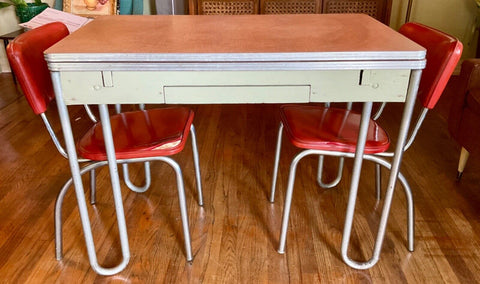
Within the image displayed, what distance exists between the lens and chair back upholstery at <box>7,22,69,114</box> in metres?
1.10

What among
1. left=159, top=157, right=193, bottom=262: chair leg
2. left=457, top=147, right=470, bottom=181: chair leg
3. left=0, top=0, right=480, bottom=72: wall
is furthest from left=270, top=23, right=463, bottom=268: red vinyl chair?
left=0, top=0, right=480, bottom=72: wall

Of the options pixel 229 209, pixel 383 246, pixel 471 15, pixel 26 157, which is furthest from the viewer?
pixel 471 15

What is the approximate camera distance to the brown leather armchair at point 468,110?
1726mm

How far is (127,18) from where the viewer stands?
153cm

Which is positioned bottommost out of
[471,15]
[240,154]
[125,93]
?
[240,154]

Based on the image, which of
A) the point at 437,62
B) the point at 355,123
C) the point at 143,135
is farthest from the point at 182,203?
the point at 437,62

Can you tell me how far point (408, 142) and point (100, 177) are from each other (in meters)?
1.33

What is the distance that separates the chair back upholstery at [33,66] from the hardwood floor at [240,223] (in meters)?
0.58

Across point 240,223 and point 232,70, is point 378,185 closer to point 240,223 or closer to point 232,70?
point 240,223

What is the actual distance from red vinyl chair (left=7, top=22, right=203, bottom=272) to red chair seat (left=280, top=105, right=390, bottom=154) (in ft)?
1.13

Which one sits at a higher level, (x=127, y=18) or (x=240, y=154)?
(x=127, y=18)

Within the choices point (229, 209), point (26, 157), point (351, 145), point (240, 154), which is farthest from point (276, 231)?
point (26, 157)

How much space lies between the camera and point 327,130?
54.7 inches

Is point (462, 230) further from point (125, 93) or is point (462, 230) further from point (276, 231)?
point (125, 93)
